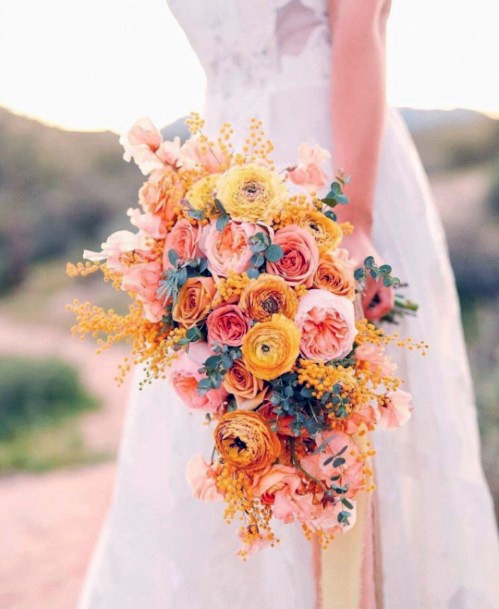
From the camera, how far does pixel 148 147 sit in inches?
51.9

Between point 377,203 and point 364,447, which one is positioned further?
point 377,203

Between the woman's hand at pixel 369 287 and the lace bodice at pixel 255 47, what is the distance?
0.43 metres

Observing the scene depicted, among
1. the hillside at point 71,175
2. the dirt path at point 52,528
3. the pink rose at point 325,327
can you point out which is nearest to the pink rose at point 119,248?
the pink rose at point 325,327

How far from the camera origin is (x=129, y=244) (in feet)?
4.28

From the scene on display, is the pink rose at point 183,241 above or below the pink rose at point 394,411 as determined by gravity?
above

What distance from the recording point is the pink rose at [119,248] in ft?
4.27

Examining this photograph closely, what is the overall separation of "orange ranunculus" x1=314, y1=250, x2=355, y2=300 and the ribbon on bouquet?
0.46m

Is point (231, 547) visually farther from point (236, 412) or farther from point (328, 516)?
point (236, 412)

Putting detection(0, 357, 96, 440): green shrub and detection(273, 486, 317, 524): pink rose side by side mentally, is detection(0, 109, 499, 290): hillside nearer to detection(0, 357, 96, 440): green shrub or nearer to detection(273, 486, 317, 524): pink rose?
detection(0, 357, 96, 440): green shrub

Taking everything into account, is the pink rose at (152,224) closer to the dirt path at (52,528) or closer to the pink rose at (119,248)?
the pink rose at (119,248)

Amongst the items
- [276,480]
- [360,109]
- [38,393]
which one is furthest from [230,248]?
[38,393]

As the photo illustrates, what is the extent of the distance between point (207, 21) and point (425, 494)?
4.22 ft

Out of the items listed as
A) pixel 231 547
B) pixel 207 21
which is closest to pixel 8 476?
pixel 231 547

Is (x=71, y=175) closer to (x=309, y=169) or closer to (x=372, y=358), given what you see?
(x=309, y=169)
